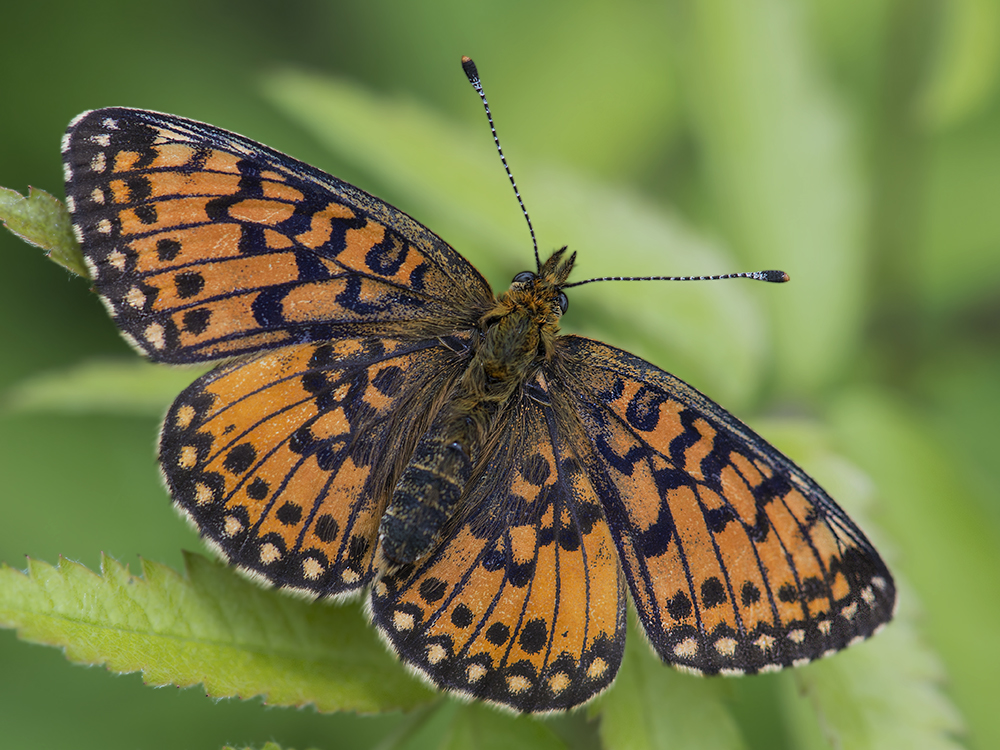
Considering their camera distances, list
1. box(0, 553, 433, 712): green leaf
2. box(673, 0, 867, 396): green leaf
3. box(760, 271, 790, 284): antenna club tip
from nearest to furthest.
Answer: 1. box(0, 553, 433, 712): green leaf
2. box(760, 271, 790, 284): antenna club tip
3. box(673, 0, 867, 396): green leaf

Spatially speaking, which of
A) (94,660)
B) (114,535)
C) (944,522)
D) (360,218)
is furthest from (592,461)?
(114,535)

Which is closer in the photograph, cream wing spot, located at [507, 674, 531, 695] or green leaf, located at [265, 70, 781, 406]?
cream wing spot, located at [507, 674, 531, 695]

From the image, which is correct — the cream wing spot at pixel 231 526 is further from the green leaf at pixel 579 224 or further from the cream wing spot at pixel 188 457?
the green leaf at pixel 579 224

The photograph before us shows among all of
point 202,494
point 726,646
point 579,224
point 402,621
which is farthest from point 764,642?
point 579,224

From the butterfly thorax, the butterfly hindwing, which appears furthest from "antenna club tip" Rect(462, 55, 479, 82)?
the butterfly hindwing

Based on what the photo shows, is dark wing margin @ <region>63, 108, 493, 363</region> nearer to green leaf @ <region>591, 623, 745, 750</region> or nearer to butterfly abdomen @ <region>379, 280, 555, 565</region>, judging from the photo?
butterfly abdomen @ <region>379, 280, 555, 565</region>

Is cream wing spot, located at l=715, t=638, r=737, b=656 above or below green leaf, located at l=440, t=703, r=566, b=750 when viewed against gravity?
above

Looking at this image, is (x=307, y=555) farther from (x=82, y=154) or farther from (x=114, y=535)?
(x=114, y=535)
